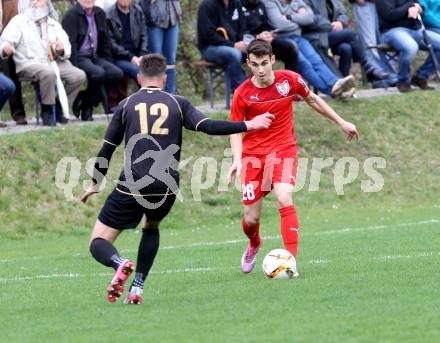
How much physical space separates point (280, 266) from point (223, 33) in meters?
9.52

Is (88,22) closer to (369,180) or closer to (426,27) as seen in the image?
(369,180)

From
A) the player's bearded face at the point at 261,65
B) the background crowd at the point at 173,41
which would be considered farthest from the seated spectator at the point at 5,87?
the player's bearded face at the point at 261,65

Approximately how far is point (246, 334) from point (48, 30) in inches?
427

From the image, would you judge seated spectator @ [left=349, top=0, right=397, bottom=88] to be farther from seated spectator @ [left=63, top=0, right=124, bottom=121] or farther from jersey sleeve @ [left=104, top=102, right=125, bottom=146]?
jersey sleeve @ [left=104, top=102, right=125, bottom=146]

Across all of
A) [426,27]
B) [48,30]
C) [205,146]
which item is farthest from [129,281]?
[426,27]

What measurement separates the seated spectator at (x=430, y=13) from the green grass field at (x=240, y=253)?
1417 mm

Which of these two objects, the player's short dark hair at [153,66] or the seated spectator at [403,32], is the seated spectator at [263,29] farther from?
the player's short dark hair at [153,66]

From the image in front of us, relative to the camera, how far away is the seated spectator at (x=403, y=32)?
22.5m

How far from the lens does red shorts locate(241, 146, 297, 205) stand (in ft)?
37.3

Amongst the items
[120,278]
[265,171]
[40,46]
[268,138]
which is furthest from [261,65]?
[40,46]

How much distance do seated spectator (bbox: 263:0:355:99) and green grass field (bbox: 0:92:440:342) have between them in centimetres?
83

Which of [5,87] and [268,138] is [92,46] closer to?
[5,87]

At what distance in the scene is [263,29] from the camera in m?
20.4

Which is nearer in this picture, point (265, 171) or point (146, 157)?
point (146, 157)
